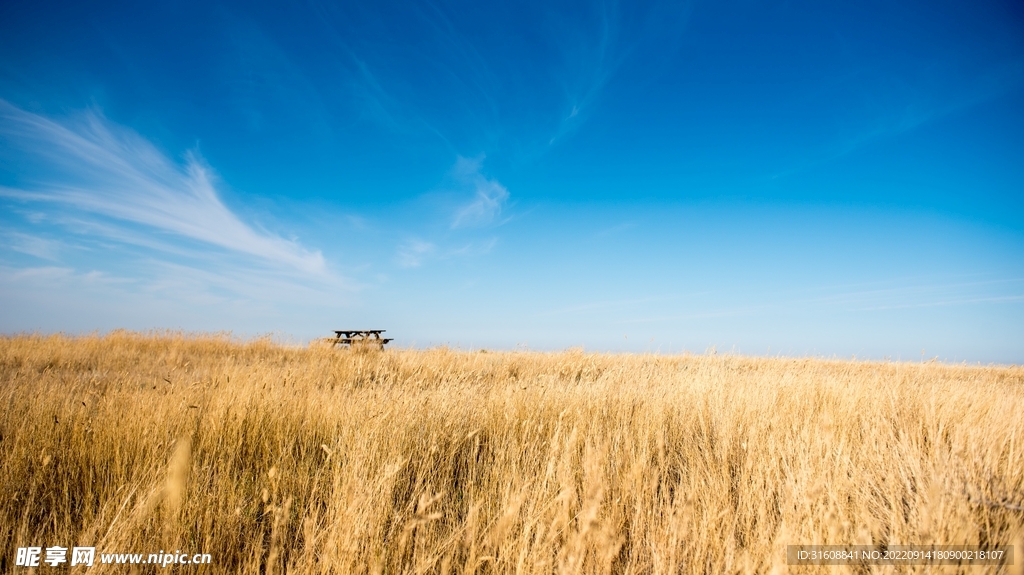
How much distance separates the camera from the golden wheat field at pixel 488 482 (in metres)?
1.87

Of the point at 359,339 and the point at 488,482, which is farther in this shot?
the point at 359,339

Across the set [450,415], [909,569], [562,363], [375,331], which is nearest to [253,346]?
[375,331]

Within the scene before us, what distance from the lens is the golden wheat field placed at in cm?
187

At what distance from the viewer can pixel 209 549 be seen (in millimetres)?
1928

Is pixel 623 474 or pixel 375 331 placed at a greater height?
pixel 375 331

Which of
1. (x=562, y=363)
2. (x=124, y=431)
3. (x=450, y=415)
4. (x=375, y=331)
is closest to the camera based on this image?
(x=124, y=431)

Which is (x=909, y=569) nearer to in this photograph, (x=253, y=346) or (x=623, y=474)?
(x=623, y=474)

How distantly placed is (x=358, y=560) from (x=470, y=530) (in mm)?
562

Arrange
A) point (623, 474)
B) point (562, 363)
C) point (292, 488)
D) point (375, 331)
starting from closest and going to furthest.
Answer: point (292, 488) < point (623, 474) < point (562, 363) < point (375, 331)

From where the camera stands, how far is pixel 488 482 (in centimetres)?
279

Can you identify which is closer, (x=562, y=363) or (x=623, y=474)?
(x=623, y=474)

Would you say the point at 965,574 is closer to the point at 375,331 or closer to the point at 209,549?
the point at 209,549

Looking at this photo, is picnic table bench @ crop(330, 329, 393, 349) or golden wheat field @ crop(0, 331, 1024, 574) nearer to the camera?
golden wheat field @ crop(0, 331, 1024, 574)

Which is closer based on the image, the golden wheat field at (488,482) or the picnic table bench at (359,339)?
the golden wheat field at (488,482)
